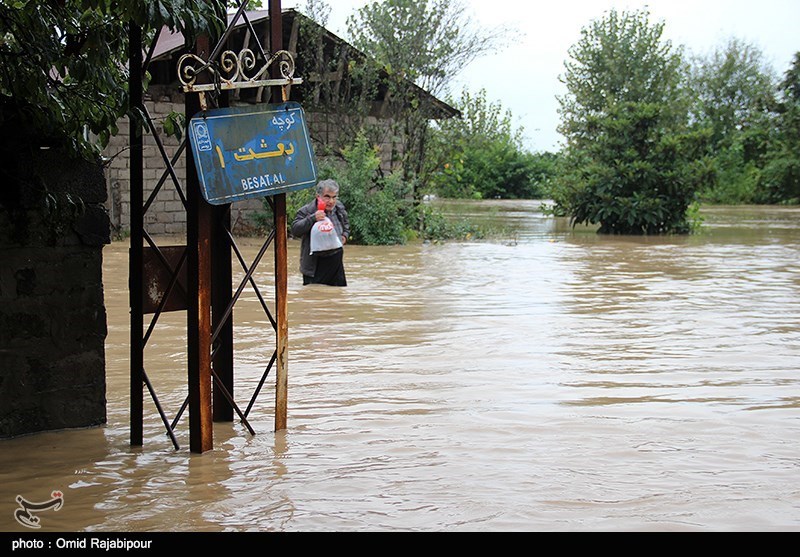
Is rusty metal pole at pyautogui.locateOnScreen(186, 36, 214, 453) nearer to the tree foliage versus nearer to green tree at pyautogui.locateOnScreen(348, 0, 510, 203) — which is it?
the tree foliage

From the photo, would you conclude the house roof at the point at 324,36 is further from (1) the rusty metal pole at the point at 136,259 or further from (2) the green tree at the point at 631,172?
(1) the rusty metal pole at the point at 136,259

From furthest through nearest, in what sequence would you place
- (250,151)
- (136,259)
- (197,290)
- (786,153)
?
(786,153) → (136,259) → (250,151) → (197,290)

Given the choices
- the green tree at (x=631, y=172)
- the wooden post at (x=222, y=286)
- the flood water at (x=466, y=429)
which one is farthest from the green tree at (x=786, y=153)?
the wooden post at (x=222, y=286)

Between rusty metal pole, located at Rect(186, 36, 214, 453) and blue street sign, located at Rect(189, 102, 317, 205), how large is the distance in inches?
4.2

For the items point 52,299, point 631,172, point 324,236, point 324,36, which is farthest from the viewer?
point 631,172

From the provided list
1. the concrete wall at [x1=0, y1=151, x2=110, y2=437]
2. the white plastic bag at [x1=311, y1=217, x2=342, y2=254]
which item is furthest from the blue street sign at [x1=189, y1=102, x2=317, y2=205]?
the white plastic bag at [x1=311, y1=217, x2=342, y2=254]

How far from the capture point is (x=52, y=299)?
5.86m

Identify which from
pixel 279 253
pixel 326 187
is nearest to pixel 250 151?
pixel 279 253

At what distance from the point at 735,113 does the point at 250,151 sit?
194ft

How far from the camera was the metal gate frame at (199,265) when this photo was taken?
17.6ft

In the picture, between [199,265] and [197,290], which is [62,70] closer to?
[199,265]

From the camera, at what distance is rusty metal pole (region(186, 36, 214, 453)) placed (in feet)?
17.6

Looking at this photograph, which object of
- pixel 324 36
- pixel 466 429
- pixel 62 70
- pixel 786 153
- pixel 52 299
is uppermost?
pixel 324 36

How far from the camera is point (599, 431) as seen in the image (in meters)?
6.02
